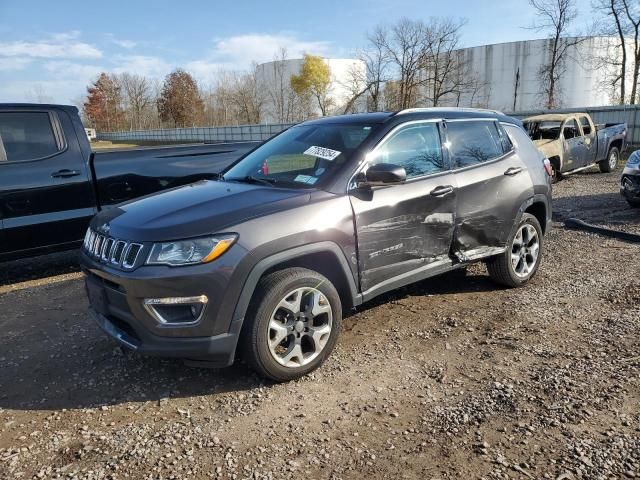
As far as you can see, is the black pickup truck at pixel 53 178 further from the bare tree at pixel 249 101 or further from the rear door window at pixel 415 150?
the bare tree at pixel 249 101

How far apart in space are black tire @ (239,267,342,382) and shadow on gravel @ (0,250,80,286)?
13.3 feet

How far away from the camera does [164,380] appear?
3.34m

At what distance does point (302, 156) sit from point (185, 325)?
1.76 metres

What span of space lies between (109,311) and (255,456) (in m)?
1.36

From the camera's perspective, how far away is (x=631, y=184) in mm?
7984

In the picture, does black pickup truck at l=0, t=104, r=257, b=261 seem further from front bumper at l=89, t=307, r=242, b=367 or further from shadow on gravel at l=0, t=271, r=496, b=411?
front bumper at l=89, t=307, r=242, b=367

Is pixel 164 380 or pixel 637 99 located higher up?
pixel 637 99

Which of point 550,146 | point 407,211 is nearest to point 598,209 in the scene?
point 550,146

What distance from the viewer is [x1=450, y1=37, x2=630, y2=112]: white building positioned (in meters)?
50.2

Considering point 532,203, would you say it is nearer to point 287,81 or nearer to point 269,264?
point 269,264

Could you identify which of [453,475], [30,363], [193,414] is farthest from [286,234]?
[30,363]

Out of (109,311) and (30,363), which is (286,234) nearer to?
(109,311)

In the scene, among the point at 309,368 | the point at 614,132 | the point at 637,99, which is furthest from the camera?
the point at 637,99

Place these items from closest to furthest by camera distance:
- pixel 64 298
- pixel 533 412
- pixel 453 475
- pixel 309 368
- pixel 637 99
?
pixel 453 475
pixel 533 412
pixel 309 368
pixel 64 298
pixel 637 99
